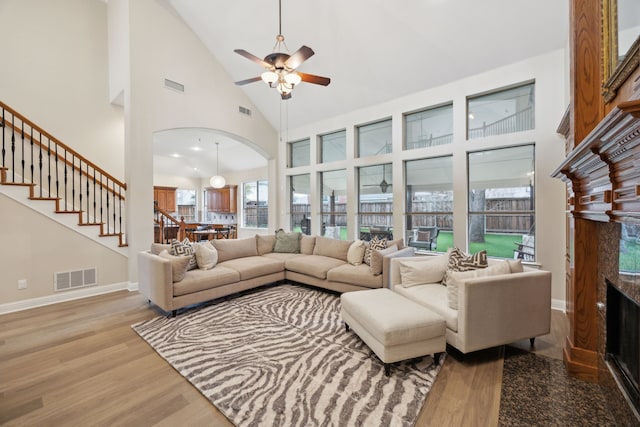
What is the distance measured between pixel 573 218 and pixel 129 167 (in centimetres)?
577

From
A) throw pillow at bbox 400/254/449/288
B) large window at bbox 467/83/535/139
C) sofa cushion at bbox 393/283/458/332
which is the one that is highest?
large window at bbox 467/83/535/139

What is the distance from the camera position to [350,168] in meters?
5.94

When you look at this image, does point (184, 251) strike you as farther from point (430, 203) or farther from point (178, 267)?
point (430, 203)

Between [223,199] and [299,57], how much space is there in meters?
8.26

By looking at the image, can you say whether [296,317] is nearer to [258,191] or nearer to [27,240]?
[27,240]

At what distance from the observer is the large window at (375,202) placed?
552 cm

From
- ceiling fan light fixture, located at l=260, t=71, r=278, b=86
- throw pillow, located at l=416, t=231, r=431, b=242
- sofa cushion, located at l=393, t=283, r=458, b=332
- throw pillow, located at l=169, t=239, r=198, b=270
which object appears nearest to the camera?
sofa cushion, located at l=393, t=283, r=458, b=332

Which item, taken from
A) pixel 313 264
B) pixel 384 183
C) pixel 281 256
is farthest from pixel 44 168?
pixel 384 183

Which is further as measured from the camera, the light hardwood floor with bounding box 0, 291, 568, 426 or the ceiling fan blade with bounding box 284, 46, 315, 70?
the ceiling fan blade with bounding box 284, 46, 315, 70

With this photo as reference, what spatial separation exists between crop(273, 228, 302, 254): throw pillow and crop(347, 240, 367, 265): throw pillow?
1.29 m

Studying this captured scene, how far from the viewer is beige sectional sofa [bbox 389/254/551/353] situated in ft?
7.50

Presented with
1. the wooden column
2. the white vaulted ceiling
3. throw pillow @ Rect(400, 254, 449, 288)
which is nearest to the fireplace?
the wooden column

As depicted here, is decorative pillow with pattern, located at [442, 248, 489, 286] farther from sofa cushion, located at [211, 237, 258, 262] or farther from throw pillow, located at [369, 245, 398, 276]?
sofa cushion, located at [211, 237, 258, 262]

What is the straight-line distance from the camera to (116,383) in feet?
7.04
